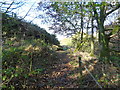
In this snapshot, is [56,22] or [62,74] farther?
[56,22]

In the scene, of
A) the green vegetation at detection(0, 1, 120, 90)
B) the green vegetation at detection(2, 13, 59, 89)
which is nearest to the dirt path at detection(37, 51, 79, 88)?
the green vegetation at detection(0, 1, 120, 90)

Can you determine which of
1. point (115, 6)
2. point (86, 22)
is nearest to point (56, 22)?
point (86, 22)

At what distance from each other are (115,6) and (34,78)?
4.71 m

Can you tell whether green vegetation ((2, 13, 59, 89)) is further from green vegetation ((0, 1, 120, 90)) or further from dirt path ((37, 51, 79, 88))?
dirt path ((37, 51, 79, 88))

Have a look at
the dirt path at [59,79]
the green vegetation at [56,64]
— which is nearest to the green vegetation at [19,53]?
the green vegetation at [56,64]

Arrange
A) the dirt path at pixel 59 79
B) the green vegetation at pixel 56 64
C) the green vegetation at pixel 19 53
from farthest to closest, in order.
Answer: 1. the dirt path at pixel 59 79
2. the green vegetation at pixel 56 64
3. the green vegetation at pixel 19 53

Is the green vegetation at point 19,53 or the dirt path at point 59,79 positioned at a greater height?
the green vegetation at point 19,53

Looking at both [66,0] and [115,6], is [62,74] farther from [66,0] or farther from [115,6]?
[115,6]

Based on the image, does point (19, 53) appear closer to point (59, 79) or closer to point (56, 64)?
point (59, 79)

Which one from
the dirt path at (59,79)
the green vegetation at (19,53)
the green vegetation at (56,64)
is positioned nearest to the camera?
the green vegetation at (19,53)

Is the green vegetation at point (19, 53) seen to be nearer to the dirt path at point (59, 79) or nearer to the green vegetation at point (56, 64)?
the green vegetation at point (56, 64)

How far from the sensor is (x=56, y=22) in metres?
9.32

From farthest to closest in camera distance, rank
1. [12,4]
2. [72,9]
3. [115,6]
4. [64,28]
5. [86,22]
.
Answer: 1. [64,28]
2. [86,22]
3. [115,6]
4. [72,9]
5. [12,4]

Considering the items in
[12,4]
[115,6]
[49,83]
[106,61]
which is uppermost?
[115,6]
